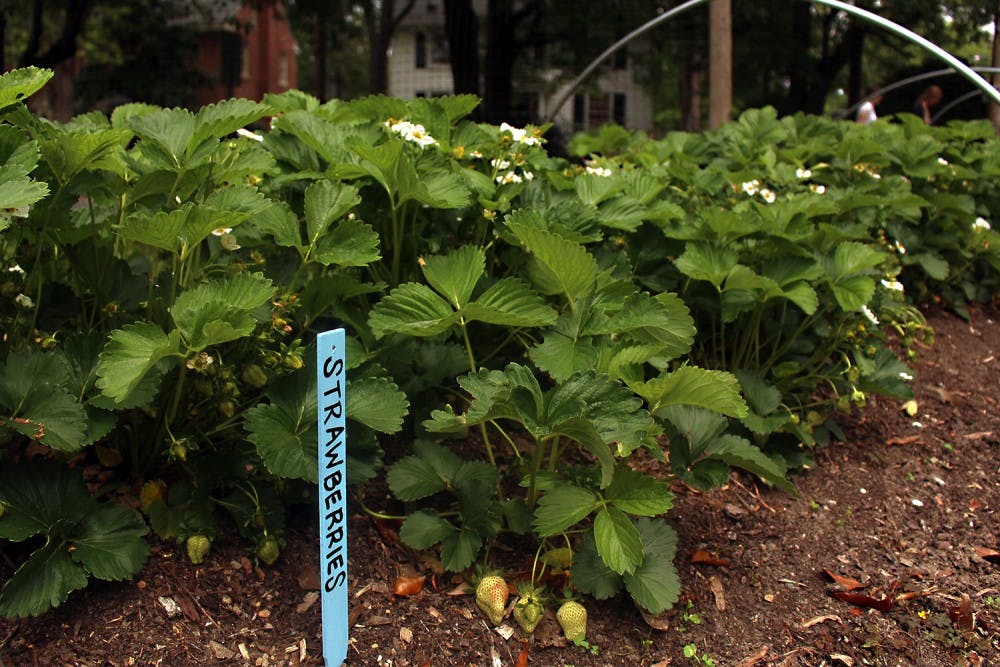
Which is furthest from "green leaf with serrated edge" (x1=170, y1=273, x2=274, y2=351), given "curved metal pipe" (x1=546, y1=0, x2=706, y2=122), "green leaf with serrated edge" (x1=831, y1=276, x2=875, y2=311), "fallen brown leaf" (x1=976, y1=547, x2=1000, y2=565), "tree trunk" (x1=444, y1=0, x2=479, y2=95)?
"tree trunk" (x1=444, y1=0, x2=479, y2=95)

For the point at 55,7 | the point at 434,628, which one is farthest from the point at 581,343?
the point at 55,7

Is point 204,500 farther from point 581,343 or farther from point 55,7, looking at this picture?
point 55,7

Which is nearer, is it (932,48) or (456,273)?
(456,273)

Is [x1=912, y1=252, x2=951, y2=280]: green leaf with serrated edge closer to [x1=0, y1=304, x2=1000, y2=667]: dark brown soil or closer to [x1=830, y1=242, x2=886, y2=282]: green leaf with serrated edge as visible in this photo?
[x1=0, y1=304, x2=1000, y2=667]: dark brown soil

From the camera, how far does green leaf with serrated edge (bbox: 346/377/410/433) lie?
168cm

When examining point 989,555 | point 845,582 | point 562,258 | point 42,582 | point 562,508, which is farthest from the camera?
point 989,555

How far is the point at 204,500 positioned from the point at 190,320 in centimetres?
44

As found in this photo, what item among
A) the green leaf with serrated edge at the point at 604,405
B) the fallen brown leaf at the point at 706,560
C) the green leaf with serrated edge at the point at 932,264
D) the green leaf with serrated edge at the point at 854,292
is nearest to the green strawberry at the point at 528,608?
the green leaf with serrated edge at the point at 604,405

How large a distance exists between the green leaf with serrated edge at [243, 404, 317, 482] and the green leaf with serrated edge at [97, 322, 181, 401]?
192 millimetres

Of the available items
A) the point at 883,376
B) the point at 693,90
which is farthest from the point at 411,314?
the point at 693,90

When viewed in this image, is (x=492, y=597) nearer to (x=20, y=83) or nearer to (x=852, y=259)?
(x=20, y=83)

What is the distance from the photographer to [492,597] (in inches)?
72.1

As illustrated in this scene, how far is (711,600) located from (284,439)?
1.02 meters

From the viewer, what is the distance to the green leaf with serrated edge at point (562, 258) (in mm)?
1829
